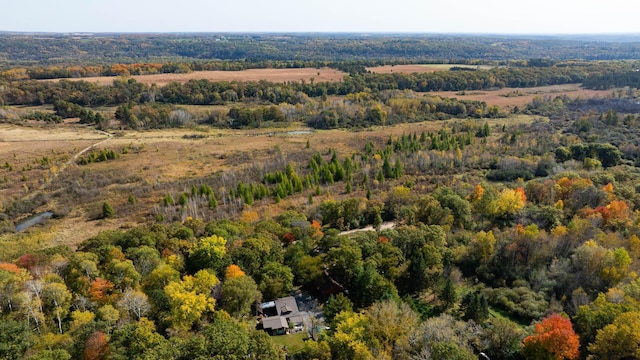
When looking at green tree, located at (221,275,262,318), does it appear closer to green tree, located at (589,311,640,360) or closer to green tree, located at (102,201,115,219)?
green tree, located at (589,311,640,360)

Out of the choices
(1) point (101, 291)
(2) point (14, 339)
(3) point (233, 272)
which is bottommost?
(3) point (233, 272)

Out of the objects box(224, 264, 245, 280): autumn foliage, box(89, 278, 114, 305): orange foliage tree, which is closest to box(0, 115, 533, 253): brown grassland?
box(224, 264, 245, 280): autumn foliage

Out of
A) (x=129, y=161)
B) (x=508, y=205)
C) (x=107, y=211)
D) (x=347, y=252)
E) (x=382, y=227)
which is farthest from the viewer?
(x=129, y=161)

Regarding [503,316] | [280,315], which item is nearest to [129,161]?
[280,315]

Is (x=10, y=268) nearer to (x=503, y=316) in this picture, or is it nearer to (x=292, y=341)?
(x=292, y=341)

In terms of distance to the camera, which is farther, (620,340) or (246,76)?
(246,76)

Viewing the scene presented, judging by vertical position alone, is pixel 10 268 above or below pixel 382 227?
above
